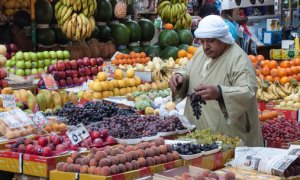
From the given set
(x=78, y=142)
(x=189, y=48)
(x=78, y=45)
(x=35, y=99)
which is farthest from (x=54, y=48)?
(x=78, y=142)

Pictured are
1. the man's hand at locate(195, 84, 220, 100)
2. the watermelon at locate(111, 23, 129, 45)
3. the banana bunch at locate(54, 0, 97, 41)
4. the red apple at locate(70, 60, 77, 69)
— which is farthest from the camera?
the watermelon at locate(111, 23, 129, 45)

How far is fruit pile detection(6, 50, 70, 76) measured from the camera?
729cm

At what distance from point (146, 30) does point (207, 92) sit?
5.89 metres

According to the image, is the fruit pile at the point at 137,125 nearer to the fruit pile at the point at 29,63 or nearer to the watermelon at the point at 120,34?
the fruit pile at the point at 29,63

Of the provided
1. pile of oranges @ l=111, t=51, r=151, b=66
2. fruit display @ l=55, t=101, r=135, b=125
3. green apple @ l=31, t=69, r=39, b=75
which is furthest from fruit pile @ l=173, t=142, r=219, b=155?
pile of oranges @ l=111, t=51, r=151, b=66

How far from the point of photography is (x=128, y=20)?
10016 mm

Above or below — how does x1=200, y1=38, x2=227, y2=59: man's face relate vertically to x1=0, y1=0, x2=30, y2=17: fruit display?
below

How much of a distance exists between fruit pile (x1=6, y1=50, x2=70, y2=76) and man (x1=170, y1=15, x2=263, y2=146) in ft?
9.79

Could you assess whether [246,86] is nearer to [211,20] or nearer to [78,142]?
[211,20]

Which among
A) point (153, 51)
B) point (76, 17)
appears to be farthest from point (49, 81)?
point (153, 51)

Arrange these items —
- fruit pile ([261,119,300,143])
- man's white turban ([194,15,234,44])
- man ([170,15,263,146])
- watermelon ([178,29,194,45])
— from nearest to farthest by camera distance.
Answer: man ([170,15,263,146]), man's white turban ([194,15,234,44]), fruit pile ([261,119,300,143]), watermelon ([178,29,194,45])

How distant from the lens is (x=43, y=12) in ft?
28.3

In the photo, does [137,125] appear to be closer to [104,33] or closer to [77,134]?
[77,134]

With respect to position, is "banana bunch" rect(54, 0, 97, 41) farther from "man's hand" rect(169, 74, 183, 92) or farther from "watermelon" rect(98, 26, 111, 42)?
"man's hand" rect(169, 74, 183, 92)
